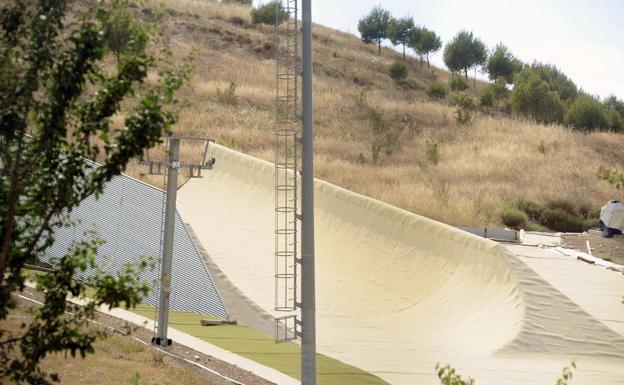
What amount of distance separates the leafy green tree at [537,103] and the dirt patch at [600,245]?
22.8 metres

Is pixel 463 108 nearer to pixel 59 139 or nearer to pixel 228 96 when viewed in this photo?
pixel 228 96

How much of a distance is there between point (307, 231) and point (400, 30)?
58.2 meters

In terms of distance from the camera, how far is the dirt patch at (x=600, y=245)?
72.1ft

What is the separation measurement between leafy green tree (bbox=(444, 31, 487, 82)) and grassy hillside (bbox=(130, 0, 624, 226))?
21.3ft

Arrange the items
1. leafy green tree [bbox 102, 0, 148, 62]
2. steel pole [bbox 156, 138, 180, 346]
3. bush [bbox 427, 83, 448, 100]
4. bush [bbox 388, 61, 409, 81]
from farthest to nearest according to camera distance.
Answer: bush [bbox 388, 61, 409, 81]
bush [bbox 427, 83, 448, 100]
steel pole [bbox 156, 138, 180, 346]
leafy green tree [bbox 102, 0, 148, 62]

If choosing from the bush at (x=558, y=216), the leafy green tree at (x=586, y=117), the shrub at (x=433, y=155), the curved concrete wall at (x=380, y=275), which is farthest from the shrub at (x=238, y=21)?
the curved concrete wall at (x=380, y=275)

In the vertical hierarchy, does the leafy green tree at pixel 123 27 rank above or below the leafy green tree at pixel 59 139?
above

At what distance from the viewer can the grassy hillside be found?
2942cm

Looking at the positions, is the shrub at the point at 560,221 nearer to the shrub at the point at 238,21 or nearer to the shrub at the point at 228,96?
the shrub at the point at 228,96

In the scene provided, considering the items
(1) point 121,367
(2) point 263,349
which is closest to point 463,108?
(2) point 263,349

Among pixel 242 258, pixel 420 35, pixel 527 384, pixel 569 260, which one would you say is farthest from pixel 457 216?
pixel 420 35

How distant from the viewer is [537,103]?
4659cm

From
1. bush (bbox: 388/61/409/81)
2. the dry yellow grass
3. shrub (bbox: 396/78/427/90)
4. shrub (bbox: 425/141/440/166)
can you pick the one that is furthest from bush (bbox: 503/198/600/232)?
bush (bbox: 388/61/409/81)

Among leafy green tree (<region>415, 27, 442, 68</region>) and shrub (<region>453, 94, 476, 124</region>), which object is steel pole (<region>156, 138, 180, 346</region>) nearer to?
shrub (<region>453, 94, 476, 124</region>)
